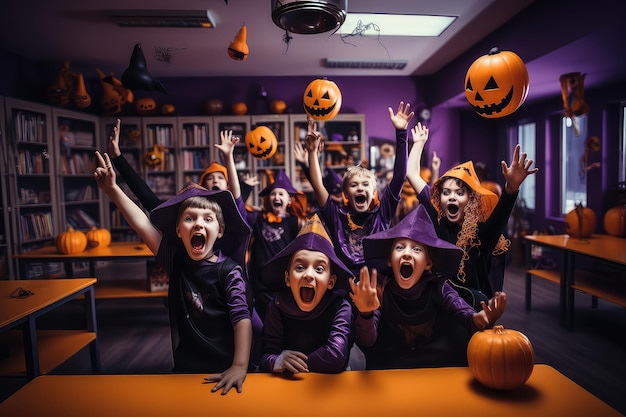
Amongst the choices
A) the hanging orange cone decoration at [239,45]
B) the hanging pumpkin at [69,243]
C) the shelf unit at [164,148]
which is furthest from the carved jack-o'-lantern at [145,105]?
the hanging orange cone decoration at [239,45]

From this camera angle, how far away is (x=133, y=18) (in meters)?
4.03

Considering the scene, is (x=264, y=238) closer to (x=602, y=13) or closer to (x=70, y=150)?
(x=602, y=13)

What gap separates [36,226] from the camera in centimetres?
527

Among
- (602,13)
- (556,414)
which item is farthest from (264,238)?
(602,13)

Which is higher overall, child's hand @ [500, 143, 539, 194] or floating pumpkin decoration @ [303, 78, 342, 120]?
floating pumpkin decoration @ [303, 78, 342, 120]

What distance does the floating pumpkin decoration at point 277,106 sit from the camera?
21.1 feet

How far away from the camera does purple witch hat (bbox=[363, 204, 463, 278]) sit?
5.12 ft

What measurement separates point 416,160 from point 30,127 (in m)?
5.29

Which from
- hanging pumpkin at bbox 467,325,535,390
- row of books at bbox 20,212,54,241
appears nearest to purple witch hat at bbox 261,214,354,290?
hanging pumpkin at bbox 467,325,535,390

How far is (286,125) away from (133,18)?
2867 millimetres

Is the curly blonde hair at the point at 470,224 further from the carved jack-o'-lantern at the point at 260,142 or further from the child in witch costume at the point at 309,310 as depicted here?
the carved jack-o'-lantern at the point at 260,142

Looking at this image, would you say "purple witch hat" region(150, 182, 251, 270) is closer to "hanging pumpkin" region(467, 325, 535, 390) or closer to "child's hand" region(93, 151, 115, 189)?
"child's hand" region(93, 151, 115, 189)

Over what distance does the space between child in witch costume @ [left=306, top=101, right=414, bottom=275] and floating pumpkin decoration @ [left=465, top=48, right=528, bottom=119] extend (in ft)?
1.25

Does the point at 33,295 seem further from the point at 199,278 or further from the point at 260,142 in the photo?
the point at 260,142
